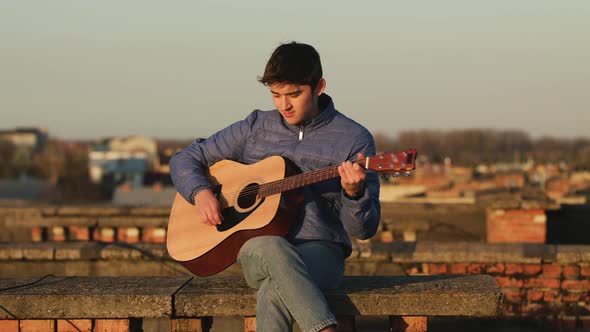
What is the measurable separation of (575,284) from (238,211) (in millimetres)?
3735

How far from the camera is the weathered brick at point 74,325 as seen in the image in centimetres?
406

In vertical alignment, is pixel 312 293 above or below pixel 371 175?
below

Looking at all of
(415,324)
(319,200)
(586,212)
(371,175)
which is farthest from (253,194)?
(586,212)

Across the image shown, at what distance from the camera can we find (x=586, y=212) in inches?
432

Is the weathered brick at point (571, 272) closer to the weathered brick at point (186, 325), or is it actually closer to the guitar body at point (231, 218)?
the guitar body at point (231, 218)

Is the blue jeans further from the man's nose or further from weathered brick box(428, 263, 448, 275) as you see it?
weathered brick box(428, 263, 448, 275)

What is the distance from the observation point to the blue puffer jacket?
4.02 metres

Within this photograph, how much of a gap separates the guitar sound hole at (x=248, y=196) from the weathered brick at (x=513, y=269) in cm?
339

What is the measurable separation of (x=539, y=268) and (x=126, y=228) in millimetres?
4716

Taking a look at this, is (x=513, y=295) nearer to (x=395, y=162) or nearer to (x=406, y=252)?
(x=406, y=252)

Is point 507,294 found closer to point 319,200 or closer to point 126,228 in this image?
point 319,200

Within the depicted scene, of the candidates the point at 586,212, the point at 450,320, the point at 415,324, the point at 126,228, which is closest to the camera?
the point at 415,324

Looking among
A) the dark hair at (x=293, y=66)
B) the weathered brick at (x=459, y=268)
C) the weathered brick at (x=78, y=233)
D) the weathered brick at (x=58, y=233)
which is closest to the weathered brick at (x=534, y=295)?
the weathered brick at (x=459, y=268)

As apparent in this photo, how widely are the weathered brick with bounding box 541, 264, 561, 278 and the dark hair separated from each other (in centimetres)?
359
